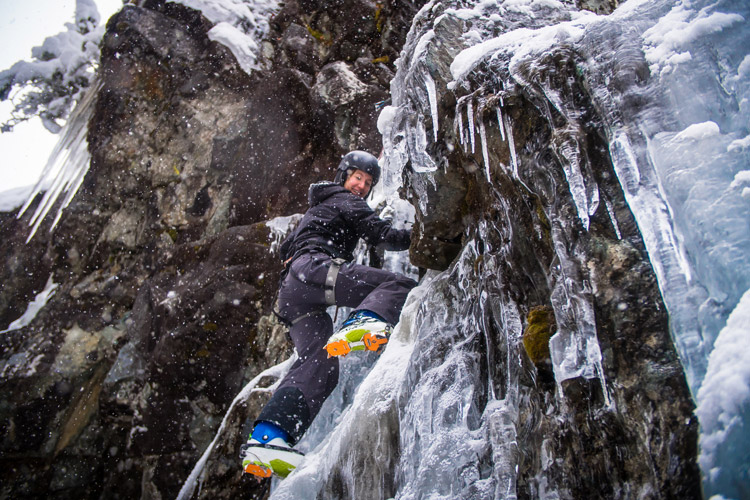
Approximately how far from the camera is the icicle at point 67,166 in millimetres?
7594

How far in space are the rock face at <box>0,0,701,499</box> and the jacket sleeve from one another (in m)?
0.40

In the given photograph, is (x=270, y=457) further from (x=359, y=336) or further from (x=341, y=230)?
(x=341, y=230)

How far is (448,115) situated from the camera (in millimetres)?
2590

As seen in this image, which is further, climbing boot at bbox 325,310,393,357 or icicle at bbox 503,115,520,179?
climbing boot at bbox 325,310,393,357

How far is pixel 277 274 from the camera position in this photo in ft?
17.8

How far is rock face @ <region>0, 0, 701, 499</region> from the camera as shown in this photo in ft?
4.75

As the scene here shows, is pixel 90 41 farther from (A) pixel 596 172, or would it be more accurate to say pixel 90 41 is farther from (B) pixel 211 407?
(A) pixel 596 172

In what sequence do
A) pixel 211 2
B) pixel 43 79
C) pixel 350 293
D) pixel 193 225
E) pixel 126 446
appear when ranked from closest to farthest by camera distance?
pixel 350 293
pixel 126 446
pixel 193 225
pixel 211 2
pixel 43 79


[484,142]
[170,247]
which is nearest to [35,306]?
[170,247]

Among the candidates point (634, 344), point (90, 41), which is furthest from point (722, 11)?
point (90, 41)

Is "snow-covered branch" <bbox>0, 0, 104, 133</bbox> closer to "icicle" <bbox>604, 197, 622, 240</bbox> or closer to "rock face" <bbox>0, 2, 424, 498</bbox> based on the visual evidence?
"rock face" <bbox>0, 2, 424, 498</bbox>

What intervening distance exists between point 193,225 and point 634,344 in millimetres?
6349

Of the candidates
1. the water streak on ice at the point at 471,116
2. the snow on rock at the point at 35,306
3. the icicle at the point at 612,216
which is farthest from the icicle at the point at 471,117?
the snow on rock at the point at 35,306

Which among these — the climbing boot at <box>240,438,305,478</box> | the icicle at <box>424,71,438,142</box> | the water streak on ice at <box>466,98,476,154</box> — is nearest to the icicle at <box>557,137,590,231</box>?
the water streak on ice at <box>466,98,476,154</box>
